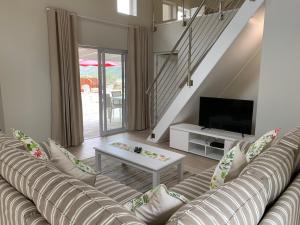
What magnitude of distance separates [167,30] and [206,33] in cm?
110

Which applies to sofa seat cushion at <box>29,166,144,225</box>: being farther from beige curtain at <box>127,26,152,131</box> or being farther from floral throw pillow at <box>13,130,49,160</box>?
beige curtain at <box>127,26,152,131</box>

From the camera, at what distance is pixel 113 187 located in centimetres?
197

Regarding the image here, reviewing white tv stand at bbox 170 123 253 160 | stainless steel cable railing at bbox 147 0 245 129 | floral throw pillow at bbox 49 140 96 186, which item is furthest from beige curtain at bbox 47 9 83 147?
floral throw pillow at bbox 49 140 96 186

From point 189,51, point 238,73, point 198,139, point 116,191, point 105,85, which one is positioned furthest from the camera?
point 105,85

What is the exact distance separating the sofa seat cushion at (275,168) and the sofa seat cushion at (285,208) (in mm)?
36

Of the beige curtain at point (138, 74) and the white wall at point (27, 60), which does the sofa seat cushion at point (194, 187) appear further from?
the beige curtain at point (138, 74)

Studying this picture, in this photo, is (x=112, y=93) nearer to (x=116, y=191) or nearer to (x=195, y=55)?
(x=195, y=55)

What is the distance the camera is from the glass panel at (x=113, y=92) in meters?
5.05

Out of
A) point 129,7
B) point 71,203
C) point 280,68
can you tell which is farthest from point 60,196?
point 129,7

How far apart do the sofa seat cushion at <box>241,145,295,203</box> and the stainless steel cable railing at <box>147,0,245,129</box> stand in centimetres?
247

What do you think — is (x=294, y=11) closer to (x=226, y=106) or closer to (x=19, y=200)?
(x=226, y=106)

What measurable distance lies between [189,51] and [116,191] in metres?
2.66

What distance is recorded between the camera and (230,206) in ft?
2.81

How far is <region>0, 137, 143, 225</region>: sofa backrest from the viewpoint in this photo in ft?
2.67
